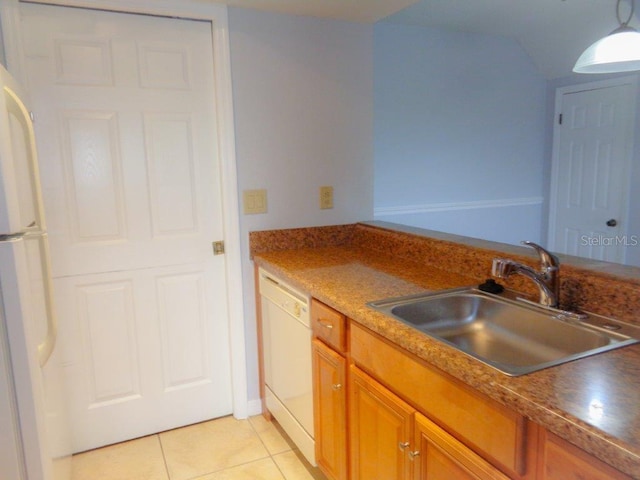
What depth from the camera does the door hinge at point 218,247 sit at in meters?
2.42

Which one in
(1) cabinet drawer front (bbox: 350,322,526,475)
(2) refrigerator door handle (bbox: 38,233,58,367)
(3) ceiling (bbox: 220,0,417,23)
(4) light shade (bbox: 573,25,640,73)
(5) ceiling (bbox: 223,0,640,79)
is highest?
(5) ceiling (bbox: 223,0,640,79)

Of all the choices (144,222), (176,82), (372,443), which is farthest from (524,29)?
(372,443)

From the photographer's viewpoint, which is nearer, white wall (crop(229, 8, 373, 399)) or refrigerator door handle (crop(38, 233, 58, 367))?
refrigerator door handle (crop(38, 233, 58, 367))

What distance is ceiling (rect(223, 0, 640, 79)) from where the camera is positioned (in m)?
3.28

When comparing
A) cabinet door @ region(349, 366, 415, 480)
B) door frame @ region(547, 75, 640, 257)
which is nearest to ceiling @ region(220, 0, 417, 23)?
cabinet door @ region(349, 366, 415, 480)

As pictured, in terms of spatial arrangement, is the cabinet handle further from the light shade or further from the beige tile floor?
the light shade

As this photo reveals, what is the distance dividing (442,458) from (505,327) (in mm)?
537

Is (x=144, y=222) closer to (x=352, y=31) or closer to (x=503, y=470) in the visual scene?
(x=352, y=31)

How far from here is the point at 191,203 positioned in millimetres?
2342

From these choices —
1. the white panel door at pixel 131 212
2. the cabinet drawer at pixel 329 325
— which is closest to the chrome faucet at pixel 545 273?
the cabinet drawer at pixel 329 325

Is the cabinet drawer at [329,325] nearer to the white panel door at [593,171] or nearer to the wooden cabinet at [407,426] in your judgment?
the wooden cabinet at [407,426]

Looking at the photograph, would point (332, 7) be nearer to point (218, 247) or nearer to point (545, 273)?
point (218, 247)

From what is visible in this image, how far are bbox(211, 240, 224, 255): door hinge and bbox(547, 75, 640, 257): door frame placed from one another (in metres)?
3.24

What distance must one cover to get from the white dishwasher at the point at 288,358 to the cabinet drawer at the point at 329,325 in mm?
69
